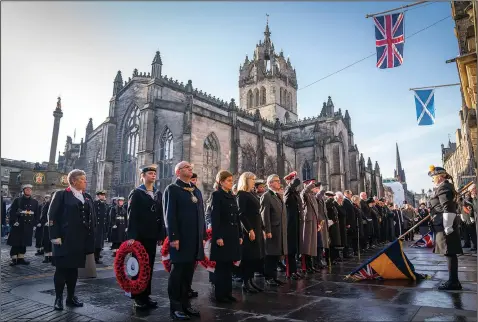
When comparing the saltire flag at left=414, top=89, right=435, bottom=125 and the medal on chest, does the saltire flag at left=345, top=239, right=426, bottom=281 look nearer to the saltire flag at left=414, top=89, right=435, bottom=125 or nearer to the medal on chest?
the medal on chest

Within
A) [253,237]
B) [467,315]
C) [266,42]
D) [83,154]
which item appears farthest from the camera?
[266,42]

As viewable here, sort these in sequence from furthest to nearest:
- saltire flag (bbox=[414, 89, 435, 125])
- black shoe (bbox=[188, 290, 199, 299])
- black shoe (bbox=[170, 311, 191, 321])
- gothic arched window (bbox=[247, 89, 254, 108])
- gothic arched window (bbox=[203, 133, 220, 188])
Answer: gothic arched window (bbox=[247, 89, 254, 108]), gothic arched window (bbox=[203, 133, 220, 188]), saltire flag (bbox=[414, 89, 435, 125]), black shoe (bbox=[188, 290, 199, 299]), black shoe (bbox=[170, 311, 191, 321])

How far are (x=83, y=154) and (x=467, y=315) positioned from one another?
3648 centimetres

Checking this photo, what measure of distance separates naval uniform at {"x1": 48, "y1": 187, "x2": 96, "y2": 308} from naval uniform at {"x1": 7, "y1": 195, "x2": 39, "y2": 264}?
565cm

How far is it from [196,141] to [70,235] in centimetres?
2106

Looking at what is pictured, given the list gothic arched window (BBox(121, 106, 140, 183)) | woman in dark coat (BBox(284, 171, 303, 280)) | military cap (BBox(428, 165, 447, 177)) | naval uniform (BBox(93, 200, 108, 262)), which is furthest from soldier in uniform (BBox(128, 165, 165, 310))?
gothic arched window (BBox(121, 106, 140, 183))

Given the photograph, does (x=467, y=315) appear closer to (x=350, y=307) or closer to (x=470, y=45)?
(x=350, y=307)

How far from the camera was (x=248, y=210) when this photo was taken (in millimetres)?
5680

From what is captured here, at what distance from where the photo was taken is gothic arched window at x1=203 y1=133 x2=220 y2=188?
26781 mm

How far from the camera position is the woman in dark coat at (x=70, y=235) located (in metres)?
4.52

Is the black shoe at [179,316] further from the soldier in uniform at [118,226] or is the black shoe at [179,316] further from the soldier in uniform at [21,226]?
the soldier in uniform at [118,226]

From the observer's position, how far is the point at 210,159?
90.0 ft

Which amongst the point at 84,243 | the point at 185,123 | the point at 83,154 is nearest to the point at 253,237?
the point at 84,243

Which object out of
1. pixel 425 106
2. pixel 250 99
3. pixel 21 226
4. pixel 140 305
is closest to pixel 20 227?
pixel 21 226
